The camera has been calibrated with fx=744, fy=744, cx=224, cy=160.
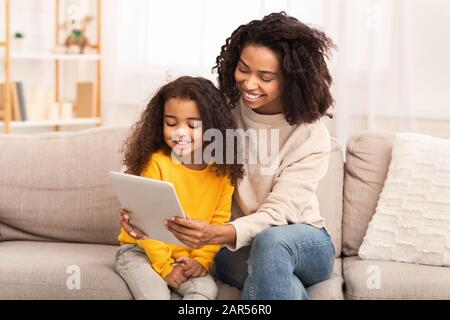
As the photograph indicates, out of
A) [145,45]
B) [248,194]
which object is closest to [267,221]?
[248,194]

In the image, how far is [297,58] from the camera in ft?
6.40

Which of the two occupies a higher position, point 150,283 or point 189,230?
point 189,230

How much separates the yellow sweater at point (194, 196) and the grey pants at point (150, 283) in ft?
0.12

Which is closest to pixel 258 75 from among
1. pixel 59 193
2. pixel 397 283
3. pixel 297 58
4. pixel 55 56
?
pixel 297 58

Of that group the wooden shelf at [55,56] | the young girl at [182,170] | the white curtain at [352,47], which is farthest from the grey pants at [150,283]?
the wooden shelf at [55,56]

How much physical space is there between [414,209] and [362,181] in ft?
0.73

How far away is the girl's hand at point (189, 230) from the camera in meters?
1.74

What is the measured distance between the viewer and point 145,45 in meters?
3.79

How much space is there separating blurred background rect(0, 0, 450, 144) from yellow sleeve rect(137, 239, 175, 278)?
1105mm

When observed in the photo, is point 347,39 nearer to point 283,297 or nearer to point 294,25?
point 294,25

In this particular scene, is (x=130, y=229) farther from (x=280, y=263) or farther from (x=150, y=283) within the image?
(x=280, y=263)

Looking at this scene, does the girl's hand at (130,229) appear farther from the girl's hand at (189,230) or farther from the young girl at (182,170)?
the girl's hand at (189,230)

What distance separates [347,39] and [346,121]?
37cm
